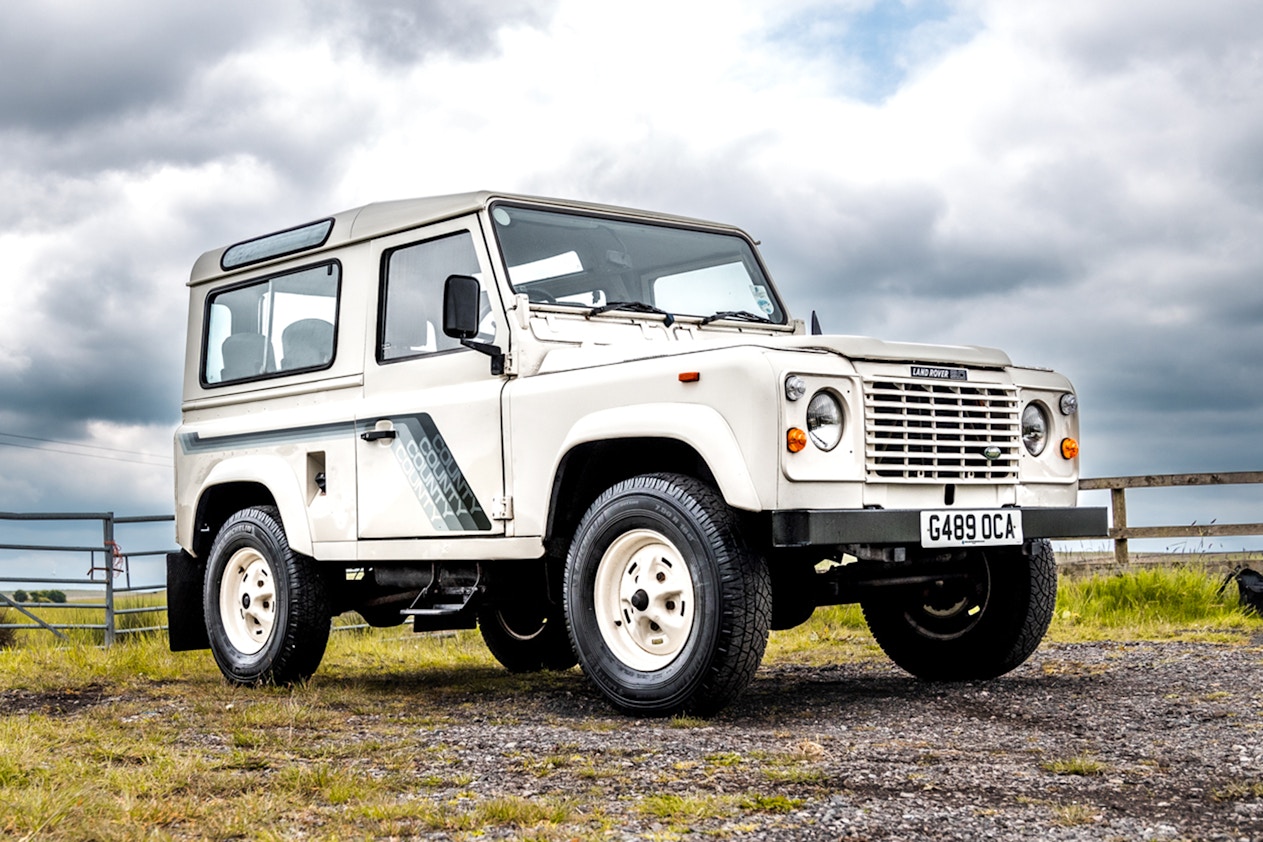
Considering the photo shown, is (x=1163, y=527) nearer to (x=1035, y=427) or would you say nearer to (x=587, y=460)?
(x=1035, y=427)

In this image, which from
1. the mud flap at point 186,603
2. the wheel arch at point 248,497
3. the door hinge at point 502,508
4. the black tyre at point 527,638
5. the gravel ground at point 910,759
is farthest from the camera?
the mud flap at point 186,603

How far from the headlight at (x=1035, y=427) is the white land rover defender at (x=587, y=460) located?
0.5 inches

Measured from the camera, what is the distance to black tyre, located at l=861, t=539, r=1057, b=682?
7.11 meters

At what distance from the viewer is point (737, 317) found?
771cm

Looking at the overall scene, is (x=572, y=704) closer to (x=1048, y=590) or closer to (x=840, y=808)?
(x=1048, y=590)

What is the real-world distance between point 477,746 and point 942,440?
97.7 inches

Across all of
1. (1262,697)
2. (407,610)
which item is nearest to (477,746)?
(407,610)

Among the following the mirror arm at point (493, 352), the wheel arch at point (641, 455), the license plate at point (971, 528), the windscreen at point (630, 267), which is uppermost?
the windscreen at point (630, 267)

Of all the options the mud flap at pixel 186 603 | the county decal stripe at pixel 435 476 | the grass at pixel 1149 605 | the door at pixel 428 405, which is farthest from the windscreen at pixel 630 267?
the grass at pixel 1149 605

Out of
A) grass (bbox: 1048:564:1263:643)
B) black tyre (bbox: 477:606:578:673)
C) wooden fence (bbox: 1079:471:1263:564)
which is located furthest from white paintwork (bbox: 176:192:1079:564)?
wooden fence (bbox: 1079:471:1263:564)

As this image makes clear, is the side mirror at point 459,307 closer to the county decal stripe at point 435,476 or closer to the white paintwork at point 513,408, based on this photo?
the white paintwork at point 513,408

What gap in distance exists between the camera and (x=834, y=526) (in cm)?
560

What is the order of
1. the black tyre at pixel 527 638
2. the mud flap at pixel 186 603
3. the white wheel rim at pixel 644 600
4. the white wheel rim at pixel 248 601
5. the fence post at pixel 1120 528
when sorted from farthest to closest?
the fence post at pixel 1120 528
the mud flap at pixel 186 603
the black tyre at pixel 527 638
the white wheel rim at pixel 248 601
the white wheel rim at pixel 644 600

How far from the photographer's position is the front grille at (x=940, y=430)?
5.93m
